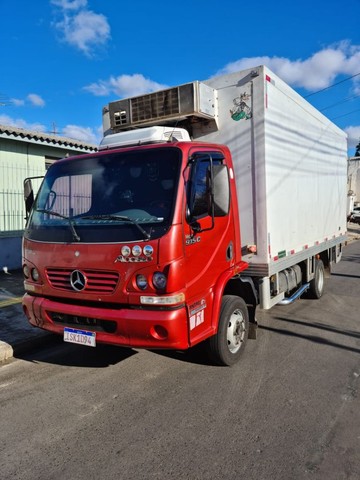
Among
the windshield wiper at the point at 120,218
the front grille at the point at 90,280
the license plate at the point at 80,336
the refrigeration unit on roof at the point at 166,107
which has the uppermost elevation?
the refrigeration unit on roof at the point at 166,107

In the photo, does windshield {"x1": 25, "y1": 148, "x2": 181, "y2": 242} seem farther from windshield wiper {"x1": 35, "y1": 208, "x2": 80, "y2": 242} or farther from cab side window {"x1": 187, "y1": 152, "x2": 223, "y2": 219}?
cab side window {"x1": 187, "y1": 152, "x2": 223, "y2": 219}

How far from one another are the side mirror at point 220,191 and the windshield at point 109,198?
1.36ft

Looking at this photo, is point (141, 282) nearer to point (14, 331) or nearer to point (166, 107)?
point (166, 107)

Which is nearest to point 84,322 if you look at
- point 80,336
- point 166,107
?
point 80,336

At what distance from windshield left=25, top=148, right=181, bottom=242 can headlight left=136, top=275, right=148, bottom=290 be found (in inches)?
13.8

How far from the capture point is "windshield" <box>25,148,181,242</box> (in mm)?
3809

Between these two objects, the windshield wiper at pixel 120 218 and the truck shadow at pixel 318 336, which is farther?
the truck shadow at pixel 318 336

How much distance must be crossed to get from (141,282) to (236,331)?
1.60 metres

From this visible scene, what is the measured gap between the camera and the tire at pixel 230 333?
14.5 ft

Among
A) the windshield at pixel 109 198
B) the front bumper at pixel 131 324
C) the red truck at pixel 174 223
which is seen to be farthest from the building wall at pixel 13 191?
the front bumper at pixel 131 324

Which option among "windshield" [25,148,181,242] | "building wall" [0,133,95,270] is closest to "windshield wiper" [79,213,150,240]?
"windshield" [25,148,181,242]

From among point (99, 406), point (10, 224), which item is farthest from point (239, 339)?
point (10, 224)

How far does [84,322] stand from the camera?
13.1ft

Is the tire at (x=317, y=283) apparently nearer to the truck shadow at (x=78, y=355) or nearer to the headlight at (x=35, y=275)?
the truck shadow at (x=78, y=355)
